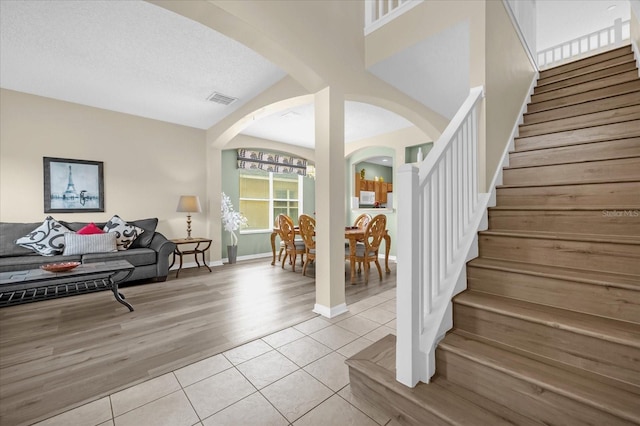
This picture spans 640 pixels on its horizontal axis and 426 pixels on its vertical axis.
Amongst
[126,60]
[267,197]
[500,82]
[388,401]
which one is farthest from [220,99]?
[388,401]

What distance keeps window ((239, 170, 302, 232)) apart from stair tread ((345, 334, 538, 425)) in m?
5.01

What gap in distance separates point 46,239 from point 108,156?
1.48 m

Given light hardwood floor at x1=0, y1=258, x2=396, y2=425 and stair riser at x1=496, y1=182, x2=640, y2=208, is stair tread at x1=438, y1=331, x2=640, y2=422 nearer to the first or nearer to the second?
stair riser at x1=496, y1=182, x2=640, y2=208

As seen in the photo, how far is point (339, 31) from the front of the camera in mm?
2721

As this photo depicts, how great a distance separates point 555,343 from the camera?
123 centimetres

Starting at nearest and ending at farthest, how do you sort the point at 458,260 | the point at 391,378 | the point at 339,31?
1. the point at 391,378
2. the point at 458,260
3. the point at 339,31

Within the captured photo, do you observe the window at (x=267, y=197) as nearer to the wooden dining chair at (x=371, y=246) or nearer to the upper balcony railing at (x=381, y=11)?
the wooden dining chair at (x=371, y=246)

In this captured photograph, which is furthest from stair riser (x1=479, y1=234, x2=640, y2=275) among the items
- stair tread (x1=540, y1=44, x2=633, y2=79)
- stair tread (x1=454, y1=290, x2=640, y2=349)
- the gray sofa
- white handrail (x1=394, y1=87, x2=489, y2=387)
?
the gray sofa

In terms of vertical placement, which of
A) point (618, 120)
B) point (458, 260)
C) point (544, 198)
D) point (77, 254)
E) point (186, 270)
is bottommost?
point (186, 270)

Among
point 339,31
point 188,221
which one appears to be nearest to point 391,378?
point 339,31

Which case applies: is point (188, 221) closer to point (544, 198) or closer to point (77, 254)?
point (77, 254)

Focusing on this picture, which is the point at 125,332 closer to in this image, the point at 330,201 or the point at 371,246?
the point at 330,201

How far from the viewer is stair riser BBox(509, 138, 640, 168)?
185 cm

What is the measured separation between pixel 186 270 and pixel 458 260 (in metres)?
4.62
